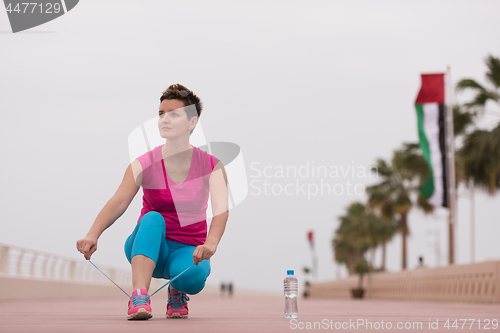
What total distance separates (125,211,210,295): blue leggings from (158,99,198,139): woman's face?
0.54 meters

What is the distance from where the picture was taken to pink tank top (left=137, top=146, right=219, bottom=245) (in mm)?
4309

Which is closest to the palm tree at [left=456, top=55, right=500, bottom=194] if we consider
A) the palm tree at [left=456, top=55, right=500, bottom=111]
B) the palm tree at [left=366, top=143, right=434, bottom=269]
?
the palm tree at [left=456, top=55, right=500, bottom=111]

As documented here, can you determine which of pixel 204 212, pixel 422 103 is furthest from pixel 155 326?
pixel 422 103

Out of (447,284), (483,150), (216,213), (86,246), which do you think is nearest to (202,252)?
(216,213)

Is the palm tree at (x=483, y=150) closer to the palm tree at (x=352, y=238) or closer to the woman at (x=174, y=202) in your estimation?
the woman at (x=174, y=202)

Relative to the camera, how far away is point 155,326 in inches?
139

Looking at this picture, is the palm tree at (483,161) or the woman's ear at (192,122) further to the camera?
the palm tree at (483,161)

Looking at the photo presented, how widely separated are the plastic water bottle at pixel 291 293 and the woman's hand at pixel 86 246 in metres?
1.37

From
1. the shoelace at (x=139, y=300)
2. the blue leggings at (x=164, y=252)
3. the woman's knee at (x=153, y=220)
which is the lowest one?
the shoelace at (x=139, y=300)

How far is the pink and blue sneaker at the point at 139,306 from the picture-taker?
3.89 metres

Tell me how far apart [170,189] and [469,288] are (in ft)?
37.1

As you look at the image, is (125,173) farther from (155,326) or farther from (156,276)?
(155,326)

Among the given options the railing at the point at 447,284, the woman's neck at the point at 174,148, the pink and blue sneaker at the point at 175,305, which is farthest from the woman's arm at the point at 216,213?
the railing at the point at 447,284

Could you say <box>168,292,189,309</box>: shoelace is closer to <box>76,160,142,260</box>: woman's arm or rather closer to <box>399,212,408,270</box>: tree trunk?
<box>76,160,142,260</box>: woman's arm
